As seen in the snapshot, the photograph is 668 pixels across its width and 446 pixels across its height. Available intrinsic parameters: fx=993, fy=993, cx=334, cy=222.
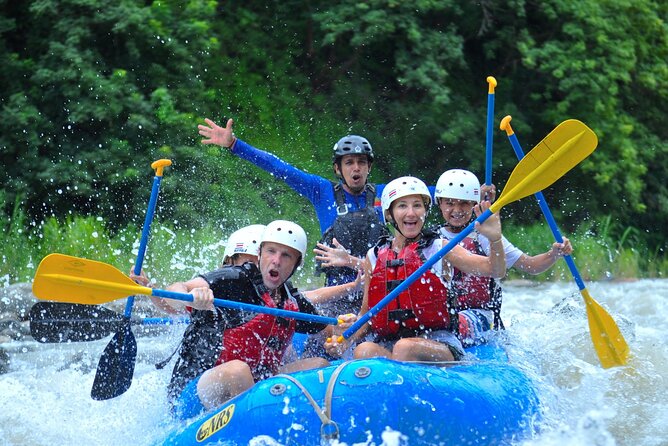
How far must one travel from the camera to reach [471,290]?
559cm

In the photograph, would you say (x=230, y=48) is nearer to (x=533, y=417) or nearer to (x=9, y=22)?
(x=9, y=22)

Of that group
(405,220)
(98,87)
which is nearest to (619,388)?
(405,220)

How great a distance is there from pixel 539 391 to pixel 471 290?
3.06 ft

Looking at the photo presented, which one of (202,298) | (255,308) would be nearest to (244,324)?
(255,308)

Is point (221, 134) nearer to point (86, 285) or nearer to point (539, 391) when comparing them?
point (86, 285)

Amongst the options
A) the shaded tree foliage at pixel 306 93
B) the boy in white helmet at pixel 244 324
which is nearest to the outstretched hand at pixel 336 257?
the boy in white helmet at pixel 244 324

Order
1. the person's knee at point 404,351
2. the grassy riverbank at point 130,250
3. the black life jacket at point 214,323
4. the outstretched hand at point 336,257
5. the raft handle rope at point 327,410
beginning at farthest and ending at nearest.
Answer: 1. the grassy riverbank at point 130,250
2. the outstretched hand at point 336,257
3. the black life jacket at point 214,323
4. the person's knee at point 404,351
5. the raft handle rope at point 327,410

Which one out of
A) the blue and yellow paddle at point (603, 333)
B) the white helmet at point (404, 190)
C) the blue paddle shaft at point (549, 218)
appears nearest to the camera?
the white helmet at point (404, 190)

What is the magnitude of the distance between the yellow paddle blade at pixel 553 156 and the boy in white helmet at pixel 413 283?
1.26ft

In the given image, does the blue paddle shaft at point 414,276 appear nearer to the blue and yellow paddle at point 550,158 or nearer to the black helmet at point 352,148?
the blue and yellow paddle at point 550,158

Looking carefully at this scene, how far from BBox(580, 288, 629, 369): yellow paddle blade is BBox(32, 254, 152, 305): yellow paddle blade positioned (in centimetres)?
294

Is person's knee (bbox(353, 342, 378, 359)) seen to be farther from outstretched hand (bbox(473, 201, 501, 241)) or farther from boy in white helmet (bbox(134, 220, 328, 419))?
outstretched hand (bbox(473, 201, 501, 241))

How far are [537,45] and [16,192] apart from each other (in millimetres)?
6949

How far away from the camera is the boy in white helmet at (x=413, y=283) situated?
15.0ft
